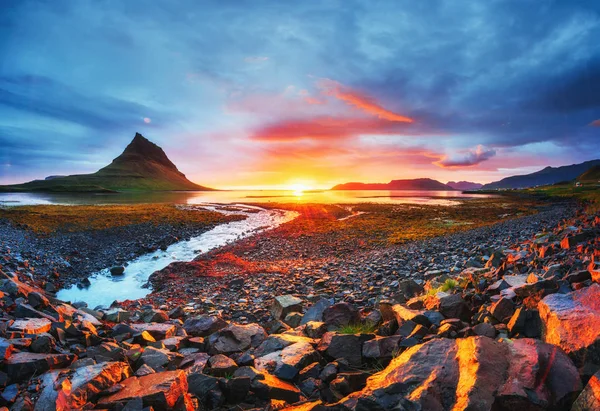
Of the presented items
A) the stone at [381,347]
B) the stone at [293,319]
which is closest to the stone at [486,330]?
the stone at [381,347]

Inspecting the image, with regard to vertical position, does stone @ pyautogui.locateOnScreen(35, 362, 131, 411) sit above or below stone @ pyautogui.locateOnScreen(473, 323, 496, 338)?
below

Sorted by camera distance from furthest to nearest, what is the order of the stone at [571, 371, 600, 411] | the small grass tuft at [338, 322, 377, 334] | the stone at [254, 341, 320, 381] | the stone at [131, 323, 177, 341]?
the stone at [131, 323, 177, 341], the small grass tuft at [338, 322, 377, 334], the stone at [254, 341, 320, 381], the stone at [571, 371, 600, 411]

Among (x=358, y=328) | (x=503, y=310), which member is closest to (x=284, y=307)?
(x=358, y=328)

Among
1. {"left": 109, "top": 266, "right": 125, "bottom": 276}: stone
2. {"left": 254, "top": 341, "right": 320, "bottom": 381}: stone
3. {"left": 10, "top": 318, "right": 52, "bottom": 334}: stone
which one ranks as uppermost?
{"left": 10, "top": 318, "right": 52, "bottom": 334}: stone

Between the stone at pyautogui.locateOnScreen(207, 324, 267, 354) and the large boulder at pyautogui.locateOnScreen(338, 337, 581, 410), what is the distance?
3804 mm

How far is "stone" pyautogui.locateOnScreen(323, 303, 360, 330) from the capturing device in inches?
329

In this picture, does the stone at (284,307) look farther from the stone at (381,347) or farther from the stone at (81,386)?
the stone at (81,386)

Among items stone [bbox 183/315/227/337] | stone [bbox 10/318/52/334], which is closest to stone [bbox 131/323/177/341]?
stone [bbox 183/315/227/337]

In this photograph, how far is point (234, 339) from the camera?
7.82 meters

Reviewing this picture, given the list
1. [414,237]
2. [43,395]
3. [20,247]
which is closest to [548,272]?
[43,395]

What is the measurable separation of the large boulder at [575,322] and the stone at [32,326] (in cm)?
1050

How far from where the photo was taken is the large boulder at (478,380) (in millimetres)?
3824

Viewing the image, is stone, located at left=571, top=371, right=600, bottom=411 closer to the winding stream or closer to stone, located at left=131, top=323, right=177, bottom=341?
stone, located at left=131, top=323, right=177, bottom=341

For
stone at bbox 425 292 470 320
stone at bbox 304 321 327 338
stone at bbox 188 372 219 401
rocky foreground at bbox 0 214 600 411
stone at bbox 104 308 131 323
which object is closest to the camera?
rocky foreground at bbox 0 214 600 411
